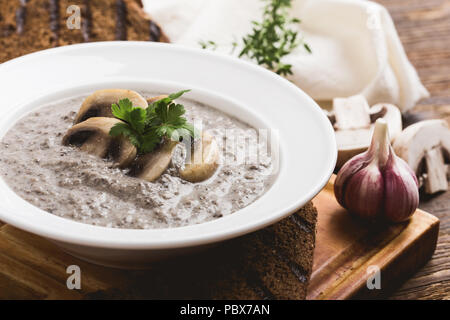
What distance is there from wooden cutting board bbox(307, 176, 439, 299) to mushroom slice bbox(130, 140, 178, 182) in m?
0.72

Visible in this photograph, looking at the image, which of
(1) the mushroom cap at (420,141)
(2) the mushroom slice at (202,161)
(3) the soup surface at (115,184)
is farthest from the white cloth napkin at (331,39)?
(2) the mushroom slice at (202,161)

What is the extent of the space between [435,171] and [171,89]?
4.76 feet

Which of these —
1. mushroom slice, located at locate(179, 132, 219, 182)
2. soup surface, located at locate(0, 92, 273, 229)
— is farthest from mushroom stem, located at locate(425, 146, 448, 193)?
mushroom slice, located at locate(179, 132, 219, 182)

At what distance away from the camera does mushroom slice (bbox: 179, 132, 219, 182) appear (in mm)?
2311

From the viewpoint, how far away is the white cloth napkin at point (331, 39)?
378 centimetres

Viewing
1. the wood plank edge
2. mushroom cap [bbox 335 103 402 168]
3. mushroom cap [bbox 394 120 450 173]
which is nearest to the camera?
the wood plank edge

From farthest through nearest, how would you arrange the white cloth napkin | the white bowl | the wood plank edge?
1. the white cloth napkin
2. the wood plank edge
3. the white bowl

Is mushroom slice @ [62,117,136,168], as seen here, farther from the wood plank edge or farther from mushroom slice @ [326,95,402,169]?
mushroom slice @ [326,95,402,169]

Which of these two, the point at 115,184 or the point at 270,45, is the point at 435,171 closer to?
the point at 270,45

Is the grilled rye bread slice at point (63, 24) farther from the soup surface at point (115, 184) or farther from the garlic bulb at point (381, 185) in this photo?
the garlic bulb at point (381, 185)

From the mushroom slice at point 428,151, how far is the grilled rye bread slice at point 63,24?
159 centimetres

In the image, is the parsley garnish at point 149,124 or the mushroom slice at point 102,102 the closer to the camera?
the parsley garnish at point 149,124

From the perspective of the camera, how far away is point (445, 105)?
397 cm

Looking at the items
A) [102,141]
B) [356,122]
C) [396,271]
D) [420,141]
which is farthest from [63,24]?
[396,271]
